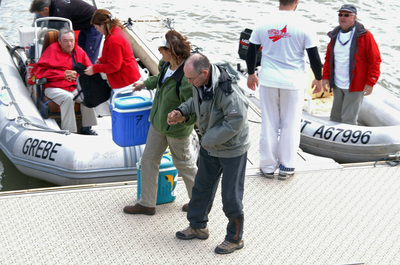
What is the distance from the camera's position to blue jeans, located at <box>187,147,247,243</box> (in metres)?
4.09

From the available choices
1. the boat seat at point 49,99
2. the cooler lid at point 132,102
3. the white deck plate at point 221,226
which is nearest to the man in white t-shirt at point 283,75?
the white deck plate at point 221,226

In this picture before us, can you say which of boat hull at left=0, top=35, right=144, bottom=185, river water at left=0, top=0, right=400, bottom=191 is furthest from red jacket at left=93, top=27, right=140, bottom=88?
river water at left=0, top=0, right=400, bottom=191

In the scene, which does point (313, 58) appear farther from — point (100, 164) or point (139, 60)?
point (139, 60)

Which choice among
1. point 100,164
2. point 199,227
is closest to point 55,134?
point 100,164

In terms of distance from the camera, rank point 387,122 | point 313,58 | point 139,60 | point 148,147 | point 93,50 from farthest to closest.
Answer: point 139,60 → point 93,50 → point 387,122 → point 313,58 → point 148,147

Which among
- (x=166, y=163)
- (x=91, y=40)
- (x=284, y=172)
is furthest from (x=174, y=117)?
(x=91, y=40)

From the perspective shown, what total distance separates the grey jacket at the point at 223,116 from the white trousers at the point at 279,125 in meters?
1.17

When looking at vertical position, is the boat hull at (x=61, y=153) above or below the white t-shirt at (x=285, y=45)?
below

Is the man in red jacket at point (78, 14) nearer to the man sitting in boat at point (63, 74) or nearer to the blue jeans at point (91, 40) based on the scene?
the blue jeans at point (91, 40)

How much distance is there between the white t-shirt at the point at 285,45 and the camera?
4.93 m

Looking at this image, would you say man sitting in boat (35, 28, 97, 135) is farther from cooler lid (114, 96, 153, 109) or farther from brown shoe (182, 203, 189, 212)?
brown shoe (182, 203, 189, 212)

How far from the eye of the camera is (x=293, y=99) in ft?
16.7

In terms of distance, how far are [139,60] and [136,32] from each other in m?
0.70

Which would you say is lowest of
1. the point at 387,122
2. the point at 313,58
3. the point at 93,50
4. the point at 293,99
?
the point at 387,122
